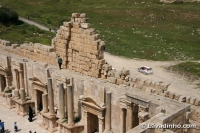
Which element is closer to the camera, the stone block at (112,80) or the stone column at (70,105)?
the stone column at (70,105)

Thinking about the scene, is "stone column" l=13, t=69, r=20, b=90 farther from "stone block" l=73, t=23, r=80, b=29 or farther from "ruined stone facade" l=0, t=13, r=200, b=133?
"stone block" l=73, t=23, r=80, b=29

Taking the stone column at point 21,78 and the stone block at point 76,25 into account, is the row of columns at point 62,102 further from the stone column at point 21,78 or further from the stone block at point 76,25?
the stone column at point 21,78

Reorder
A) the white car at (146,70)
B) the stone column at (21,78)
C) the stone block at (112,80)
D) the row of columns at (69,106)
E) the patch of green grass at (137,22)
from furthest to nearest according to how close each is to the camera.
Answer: the patch of green grass at (137,22) < the white car at (146,70) < the stone column at (21,78) < the stone block at (112,80) < the row of columns at (69,106)

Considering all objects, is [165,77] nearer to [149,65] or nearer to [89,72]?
[149,65]

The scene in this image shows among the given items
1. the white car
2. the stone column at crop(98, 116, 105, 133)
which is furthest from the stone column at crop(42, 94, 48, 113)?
the white car

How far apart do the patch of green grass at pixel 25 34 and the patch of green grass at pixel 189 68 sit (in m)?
19.0

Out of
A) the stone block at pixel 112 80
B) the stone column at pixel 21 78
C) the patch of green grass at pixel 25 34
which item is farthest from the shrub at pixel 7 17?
the stone block at pixel 112 80

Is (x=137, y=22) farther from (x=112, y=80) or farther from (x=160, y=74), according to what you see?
(x=112, y=80)

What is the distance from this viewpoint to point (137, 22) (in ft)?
181

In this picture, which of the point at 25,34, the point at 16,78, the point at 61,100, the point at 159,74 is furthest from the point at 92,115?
the point at 25,34

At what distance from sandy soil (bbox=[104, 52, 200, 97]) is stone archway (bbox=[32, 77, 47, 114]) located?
11.8 metres

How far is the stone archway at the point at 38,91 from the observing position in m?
19.8

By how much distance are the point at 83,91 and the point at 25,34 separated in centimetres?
3383

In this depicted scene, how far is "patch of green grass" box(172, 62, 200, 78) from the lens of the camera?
30.8m
